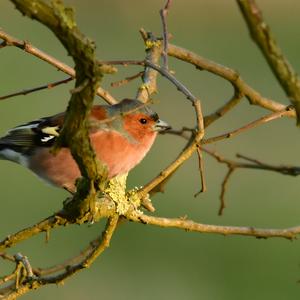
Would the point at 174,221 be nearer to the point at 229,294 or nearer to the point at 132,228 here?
the point at 229,294

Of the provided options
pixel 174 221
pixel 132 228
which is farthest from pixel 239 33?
pixel 174 221

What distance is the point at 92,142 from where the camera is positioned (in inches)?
210

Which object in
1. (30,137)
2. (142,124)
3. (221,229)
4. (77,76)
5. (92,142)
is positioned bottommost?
(77,76)

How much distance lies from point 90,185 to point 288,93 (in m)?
0.93

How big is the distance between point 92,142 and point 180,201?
211 inches

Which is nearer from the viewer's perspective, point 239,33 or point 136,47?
point 136,47

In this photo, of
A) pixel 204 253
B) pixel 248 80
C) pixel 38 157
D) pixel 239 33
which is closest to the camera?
pixel 38 157

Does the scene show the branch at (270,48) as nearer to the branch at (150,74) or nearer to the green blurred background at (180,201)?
the branch at (150,74)

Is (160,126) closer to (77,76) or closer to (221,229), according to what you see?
(221,229)

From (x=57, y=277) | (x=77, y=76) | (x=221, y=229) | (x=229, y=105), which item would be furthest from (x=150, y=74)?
(x=77, y=76)

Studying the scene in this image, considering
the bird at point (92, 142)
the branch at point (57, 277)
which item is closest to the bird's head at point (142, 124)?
the bird at point (92, 142)

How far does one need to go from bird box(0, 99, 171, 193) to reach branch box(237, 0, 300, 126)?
2334 millimetres

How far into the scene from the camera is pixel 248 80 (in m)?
14.4

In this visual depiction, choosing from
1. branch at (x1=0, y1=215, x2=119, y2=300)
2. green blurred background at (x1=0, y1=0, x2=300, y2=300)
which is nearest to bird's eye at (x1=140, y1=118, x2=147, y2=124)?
branch at (x1=0, y1=215, x2=119, y2=300)
